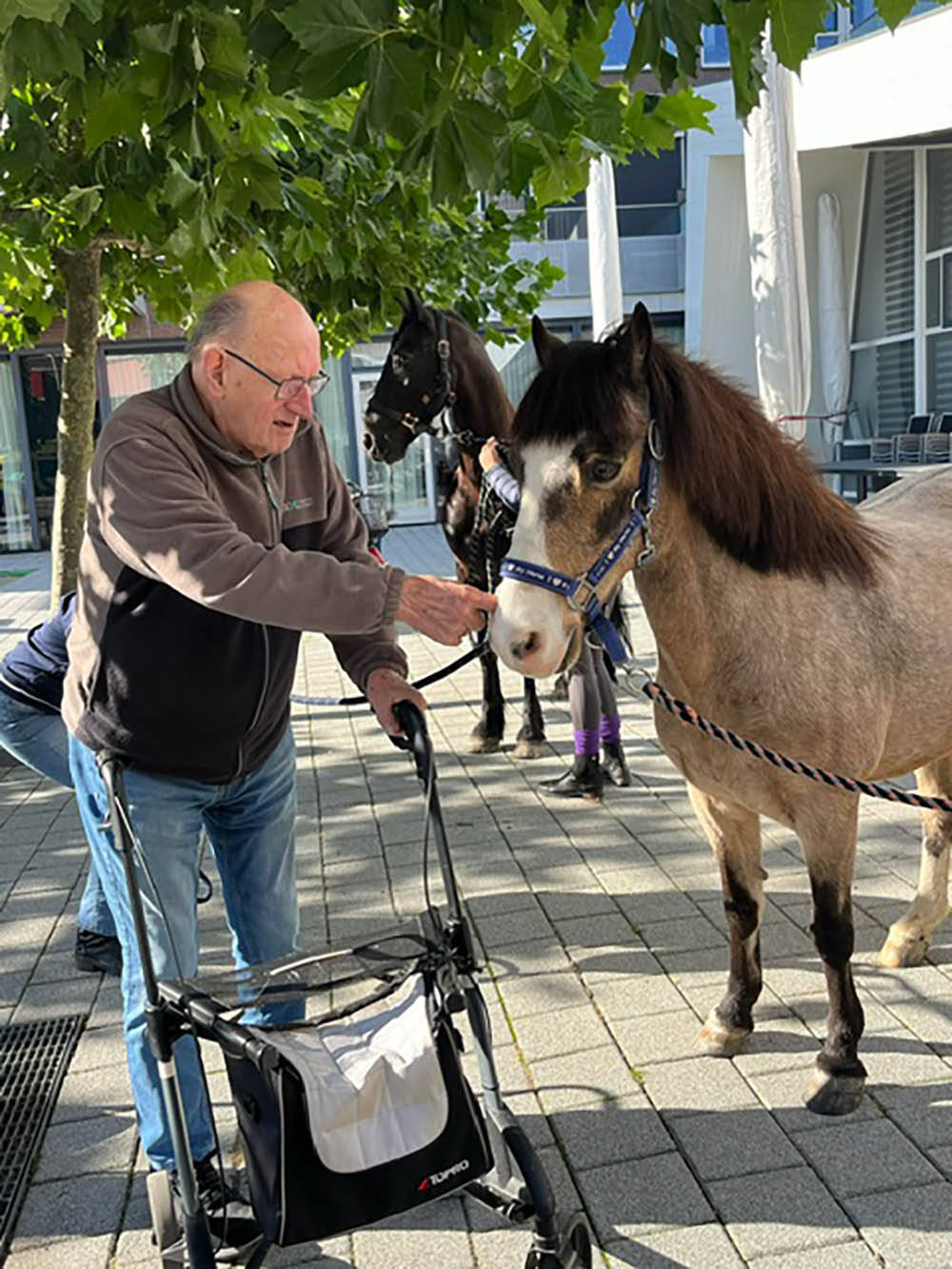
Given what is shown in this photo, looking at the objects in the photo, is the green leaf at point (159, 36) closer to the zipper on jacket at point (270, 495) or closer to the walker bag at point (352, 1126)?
the zipper on jacket at point (270, 495)

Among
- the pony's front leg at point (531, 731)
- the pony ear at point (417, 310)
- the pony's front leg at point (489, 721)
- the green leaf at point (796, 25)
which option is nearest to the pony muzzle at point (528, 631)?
the green leaf at point (796, 25)

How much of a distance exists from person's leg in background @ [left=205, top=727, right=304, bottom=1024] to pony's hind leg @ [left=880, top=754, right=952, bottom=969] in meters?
2.17

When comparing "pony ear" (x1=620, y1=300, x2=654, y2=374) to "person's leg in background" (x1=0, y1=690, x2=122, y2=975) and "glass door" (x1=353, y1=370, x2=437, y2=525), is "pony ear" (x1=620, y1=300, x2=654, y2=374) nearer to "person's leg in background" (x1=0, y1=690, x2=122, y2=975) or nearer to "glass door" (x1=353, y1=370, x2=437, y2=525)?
"person's leg in background" (x1=0, y1=690, x2=122, y2=975)

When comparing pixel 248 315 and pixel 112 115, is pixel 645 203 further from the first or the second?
pixel 248 315

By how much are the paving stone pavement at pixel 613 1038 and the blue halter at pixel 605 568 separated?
4.53 feet

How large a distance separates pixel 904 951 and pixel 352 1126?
2594 millimetres

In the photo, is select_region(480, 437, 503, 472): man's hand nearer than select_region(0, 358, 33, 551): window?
Yes

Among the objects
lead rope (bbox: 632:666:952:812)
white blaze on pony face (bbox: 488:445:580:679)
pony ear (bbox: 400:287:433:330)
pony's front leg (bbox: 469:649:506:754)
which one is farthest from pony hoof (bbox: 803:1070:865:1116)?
pony ear (bbox: 400:287:433:330)

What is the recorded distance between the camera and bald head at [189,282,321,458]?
7.93 ft

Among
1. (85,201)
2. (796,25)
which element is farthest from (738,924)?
(85,201)

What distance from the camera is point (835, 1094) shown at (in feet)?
10.2

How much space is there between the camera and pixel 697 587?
286 cm

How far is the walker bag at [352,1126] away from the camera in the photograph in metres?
1.96

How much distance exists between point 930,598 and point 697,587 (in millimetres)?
837
